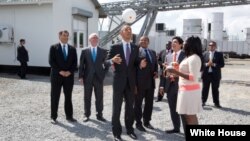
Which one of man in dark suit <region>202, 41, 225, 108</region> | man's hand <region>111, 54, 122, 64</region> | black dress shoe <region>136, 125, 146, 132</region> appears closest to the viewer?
man's hand <region>111, 54, 122, 64</region>

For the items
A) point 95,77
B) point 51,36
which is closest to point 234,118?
point 95,77

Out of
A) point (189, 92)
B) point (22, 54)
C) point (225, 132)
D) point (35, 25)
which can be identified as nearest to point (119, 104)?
point (189, 92)

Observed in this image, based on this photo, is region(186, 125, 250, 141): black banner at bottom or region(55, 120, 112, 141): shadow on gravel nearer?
region(186, 125, 250, 141): black banner at bottom

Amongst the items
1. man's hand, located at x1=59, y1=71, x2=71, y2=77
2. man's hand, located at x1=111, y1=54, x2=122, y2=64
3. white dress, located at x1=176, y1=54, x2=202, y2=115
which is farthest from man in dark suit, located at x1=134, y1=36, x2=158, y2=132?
white dress, located at x1=176, y1=54, x2=202, y2=115

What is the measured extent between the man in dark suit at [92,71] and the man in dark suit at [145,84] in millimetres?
1076

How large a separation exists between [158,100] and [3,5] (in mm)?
11686

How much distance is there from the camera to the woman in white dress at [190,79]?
514 cm

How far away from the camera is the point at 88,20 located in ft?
69.8

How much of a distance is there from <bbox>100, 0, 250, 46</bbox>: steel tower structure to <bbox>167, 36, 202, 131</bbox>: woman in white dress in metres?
24.4

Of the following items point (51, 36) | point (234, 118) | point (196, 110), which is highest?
point (51, 36)

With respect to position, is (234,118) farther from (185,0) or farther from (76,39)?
(185,0)

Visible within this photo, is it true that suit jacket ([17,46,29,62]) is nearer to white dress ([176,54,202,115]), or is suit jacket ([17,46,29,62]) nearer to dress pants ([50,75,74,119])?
dress pants ([50,75,74,119])

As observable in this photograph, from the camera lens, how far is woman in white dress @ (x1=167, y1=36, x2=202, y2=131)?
5145 mm

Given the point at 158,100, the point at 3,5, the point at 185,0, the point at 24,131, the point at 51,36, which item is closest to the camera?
the point at 24,131
